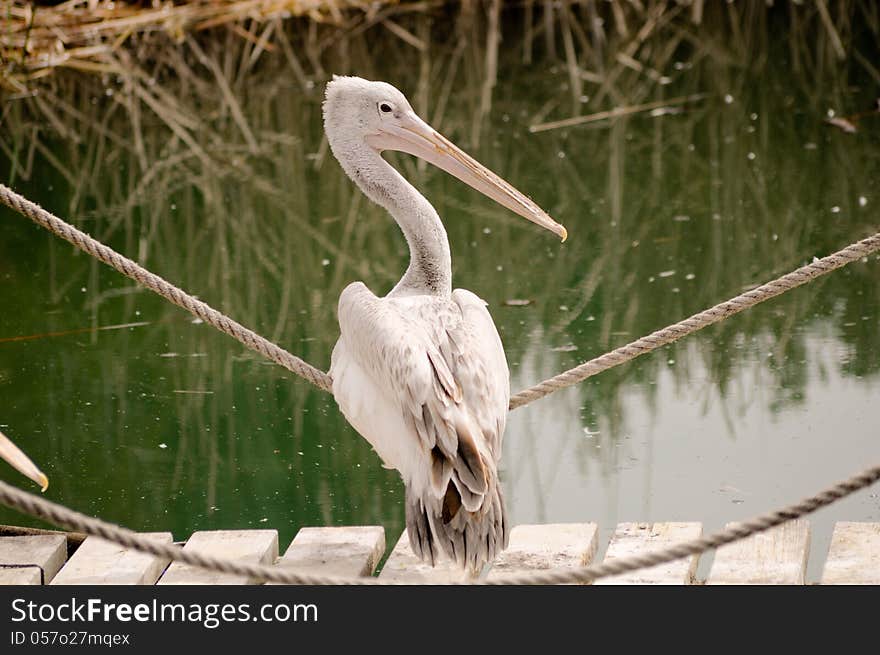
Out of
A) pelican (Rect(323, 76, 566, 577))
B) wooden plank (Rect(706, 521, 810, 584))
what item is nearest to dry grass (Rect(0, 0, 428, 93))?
pelican (Rect(323, 76, 566, 577))

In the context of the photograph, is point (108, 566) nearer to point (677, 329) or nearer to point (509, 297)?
point (677, 329)

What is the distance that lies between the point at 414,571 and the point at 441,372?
534 mm

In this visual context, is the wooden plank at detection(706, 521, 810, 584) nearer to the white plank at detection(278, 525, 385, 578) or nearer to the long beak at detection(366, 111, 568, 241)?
the white plank at detection(278, 525, 385, 578)

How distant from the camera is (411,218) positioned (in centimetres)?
364

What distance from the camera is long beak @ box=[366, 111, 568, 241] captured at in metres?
3.71

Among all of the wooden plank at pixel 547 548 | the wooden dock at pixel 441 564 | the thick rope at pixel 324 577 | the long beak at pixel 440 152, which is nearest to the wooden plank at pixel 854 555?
the wooden dock at pixel 441 564

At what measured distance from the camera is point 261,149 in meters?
8.07

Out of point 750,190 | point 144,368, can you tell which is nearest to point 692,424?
point 144,368

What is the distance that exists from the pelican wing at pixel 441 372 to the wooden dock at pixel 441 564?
323mm

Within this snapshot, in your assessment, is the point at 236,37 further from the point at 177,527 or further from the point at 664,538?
the point at 664,538

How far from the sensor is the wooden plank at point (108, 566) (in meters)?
3.33

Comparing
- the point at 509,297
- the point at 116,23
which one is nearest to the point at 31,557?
the point at 509,297

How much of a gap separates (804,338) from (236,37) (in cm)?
671

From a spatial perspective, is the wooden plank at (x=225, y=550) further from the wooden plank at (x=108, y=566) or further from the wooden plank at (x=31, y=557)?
the wooden plank at (x=31, y=557)
